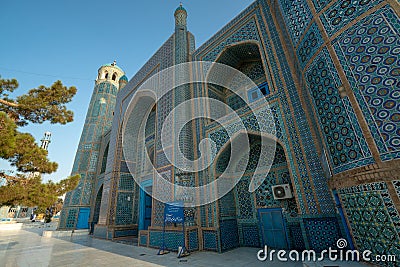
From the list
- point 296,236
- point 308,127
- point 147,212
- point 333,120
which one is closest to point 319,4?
point 333,120

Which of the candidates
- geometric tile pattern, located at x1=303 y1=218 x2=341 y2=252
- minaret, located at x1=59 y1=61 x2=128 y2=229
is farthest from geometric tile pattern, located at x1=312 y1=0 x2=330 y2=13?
minaret, located at x1=59 y1=61 x2=128 y2=229

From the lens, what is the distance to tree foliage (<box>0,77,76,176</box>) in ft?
11.5

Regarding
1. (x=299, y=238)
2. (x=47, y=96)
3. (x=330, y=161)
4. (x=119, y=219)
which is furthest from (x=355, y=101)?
(x=119, y=219)

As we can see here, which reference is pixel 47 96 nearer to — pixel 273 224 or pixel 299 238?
pixel 273 224

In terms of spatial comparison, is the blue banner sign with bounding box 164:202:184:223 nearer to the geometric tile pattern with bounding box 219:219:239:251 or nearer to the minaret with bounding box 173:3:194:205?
the minaret with bounding box 173:3:194:205

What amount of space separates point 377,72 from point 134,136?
9681 millimetres

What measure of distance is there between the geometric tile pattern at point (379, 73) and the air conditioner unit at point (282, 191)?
110 inches

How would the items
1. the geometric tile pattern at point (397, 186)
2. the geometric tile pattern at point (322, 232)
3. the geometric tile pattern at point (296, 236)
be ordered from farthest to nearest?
the geometric tile pattern at point (296, 236) → the geometric tile pattern at point (322, 232) → the geometric tile pattern at point (397, 186)

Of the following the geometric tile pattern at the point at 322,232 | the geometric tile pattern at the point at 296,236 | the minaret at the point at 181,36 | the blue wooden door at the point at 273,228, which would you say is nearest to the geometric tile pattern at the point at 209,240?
the blue wooden door at the point at 273,228

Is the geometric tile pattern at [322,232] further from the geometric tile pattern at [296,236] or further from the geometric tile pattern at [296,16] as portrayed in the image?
the geometric tile pattern at [296,16]

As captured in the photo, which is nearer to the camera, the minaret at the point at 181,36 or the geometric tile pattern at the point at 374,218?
the geometric tile pattern at the point at 374,218

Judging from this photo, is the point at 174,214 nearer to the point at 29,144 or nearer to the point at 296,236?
the point at 296,236

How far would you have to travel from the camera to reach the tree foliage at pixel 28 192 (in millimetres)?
3806

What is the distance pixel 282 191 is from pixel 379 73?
3.38 meters
